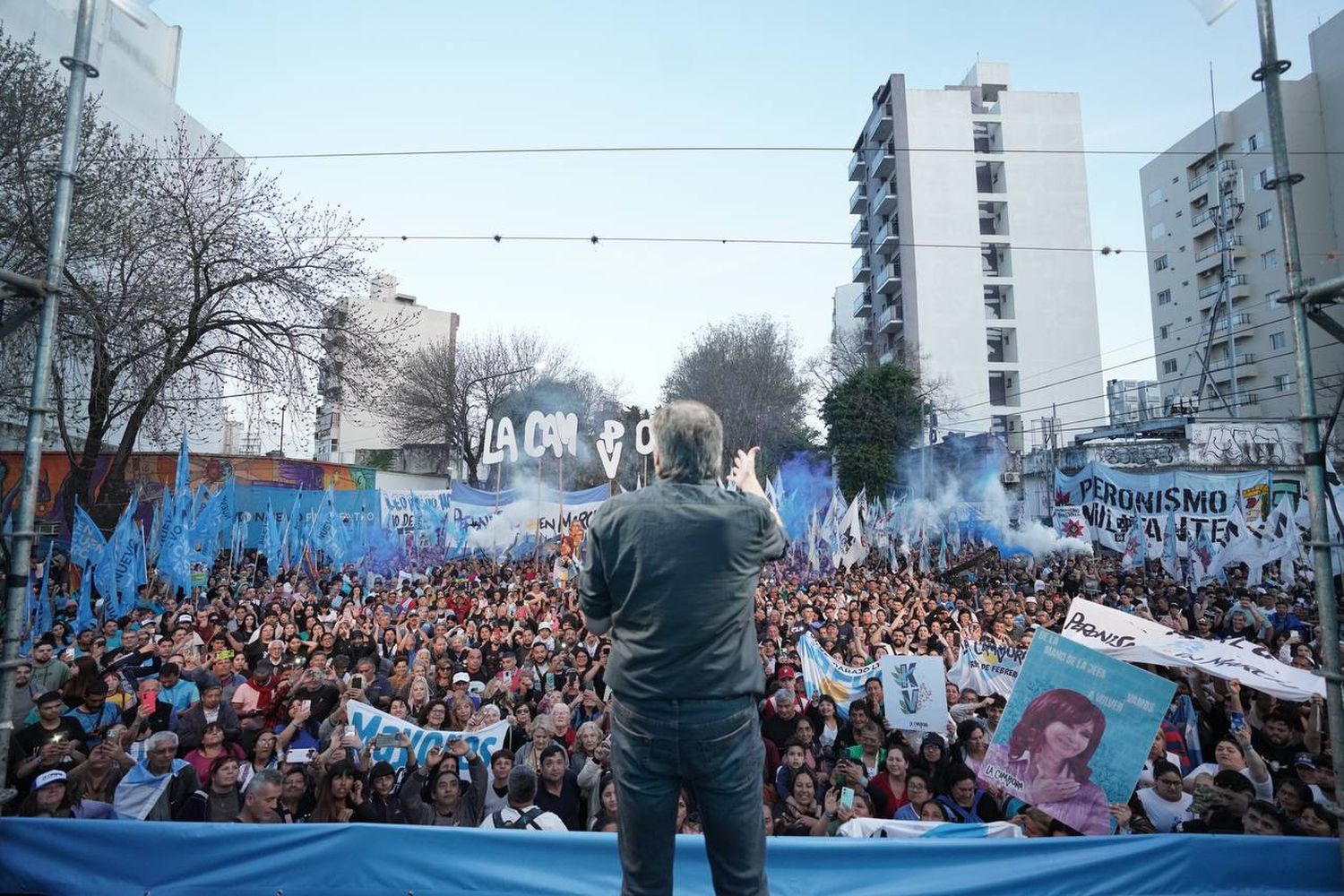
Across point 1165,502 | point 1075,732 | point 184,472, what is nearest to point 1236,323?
point 1165,502

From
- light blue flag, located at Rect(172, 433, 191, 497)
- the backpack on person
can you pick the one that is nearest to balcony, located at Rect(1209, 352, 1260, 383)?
light blue flag, located at Rect(172, 433, 191, 497)

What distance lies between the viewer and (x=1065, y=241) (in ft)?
159

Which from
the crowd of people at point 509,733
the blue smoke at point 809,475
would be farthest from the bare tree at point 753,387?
the crowd of people at point 509,733

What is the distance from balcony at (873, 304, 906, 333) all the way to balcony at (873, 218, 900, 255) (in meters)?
3.69

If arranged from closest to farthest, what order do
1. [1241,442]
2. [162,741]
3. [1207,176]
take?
[162,741], [1241,442], [1207,176]

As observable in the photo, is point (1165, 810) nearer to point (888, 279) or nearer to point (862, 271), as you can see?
point (888, 279)

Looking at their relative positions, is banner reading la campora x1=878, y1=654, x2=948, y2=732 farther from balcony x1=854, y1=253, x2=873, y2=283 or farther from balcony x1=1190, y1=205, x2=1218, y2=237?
balcony x1=854, y1=253, x2=873, y2=283

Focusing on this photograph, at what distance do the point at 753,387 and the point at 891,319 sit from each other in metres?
11.9

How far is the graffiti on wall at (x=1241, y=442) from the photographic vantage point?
32.7 m

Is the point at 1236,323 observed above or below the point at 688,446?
above

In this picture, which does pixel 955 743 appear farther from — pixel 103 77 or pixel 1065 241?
pixel 1065 241

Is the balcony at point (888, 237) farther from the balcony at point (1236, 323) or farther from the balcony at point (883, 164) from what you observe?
the balcony at point (1236, 323)

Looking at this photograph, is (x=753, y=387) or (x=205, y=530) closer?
(x=205, y=530)

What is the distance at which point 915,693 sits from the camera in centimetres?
743
